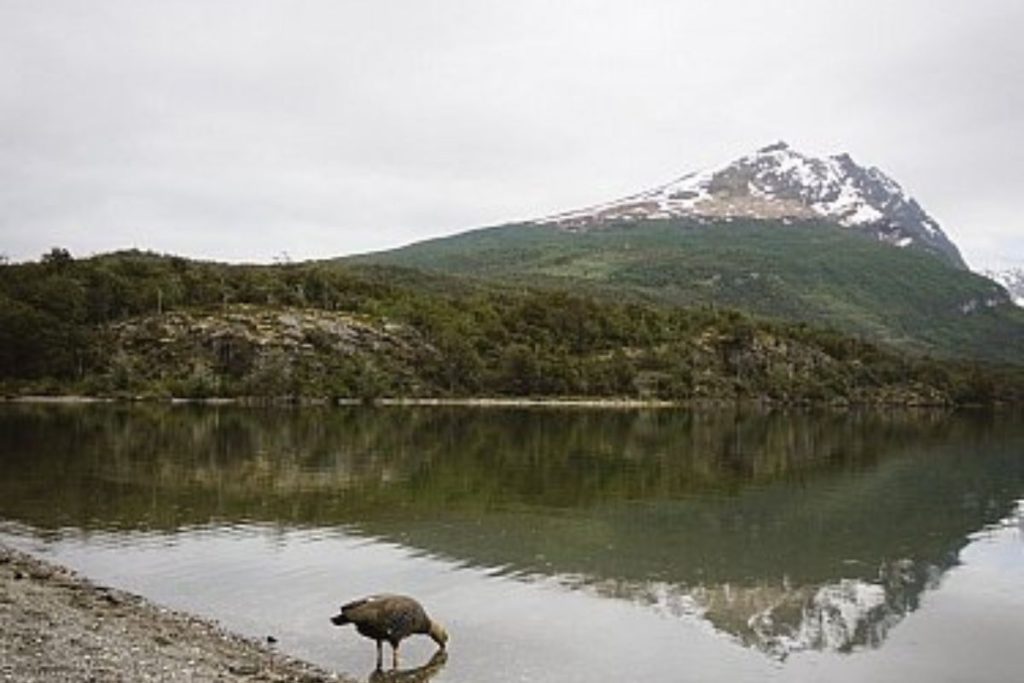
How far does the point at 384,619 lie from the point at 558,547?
16.3m

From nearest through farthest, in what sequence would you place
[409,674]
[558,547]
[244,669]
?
[244,669], [409,674], [558,547]

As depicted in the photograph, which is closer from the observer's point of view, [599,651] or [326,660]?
[326,660]

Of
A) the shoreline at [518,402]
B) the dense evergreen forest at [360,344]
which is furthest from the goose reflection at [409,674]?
the dense evergreen forest at [360,344]

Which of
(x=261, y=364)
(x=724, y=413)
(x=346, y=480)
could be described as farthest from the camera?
(x=724, y=413)

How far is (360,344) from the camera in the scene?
153m

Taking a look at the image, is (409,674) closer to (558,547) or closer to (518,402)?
(558,547)

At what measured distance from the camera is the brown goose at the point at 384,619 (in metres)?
20.5

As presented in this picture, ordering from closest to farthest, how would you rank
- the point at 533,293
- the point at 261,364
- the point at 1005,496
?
the point at 1005,496 < the point at 261,364 < the point at 533,293

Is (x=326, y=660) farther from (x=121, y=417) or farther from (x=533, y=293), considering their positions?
(x=533, y=293)

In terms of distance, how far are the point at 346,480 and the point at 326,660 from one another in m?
31.7

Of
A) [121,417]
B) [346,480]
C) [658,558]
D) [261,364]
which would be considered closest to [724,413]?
[261,364]

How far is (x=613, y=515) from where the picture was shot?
145 feet

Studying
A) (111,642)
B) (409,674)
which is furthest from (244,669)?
(409,674)

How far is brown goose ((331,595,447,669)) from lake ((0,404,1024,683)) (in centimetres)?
69
